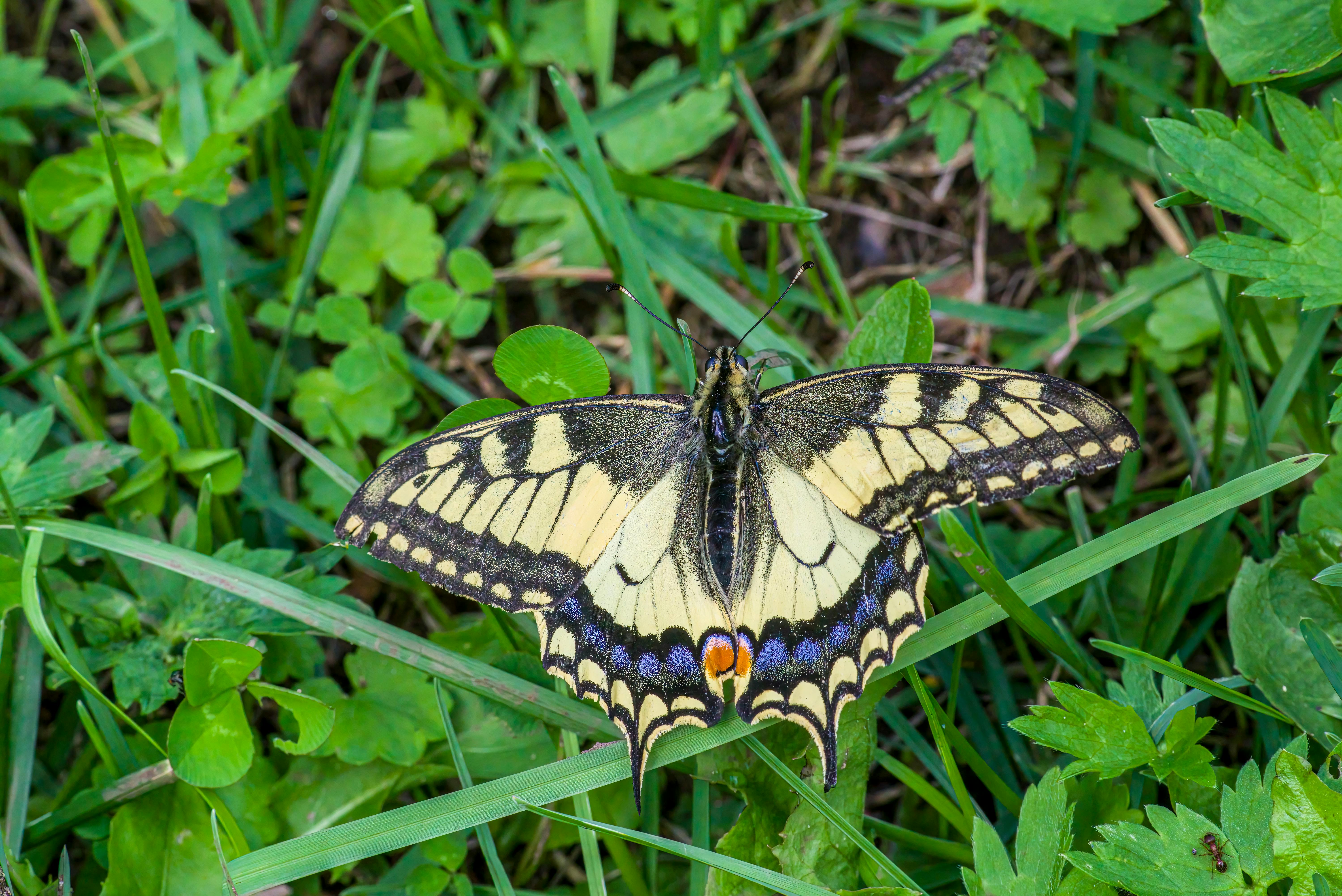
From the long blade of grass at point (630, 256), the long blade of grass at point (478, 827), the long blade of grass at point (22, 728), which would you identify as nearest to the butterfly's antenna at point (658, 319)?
the long blade of grass at point (630, 256)

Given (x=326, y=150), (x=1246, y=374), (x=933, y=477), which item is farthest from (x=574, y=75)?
(x=1246, y=374)

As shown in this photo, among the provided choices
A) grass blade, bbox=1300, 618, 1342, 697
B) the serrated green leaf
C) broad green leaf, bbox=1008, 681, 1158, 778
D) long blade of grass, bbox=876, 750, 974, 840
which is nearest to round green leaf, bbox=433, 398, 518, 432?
long blade of grass, bbox=876, 750, 974, 840

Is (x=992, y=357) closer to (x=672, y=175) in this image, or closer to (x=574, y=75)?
(x=672, y=175)

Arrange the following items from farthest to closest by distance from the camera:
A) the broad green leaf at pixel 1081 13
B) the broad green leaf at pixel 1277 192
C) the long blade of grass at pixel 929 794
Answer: the broad green leaf at pixel 1081 13
the long blade of grass at pixel 929 794
the broad green leaf at pixel 1277 192

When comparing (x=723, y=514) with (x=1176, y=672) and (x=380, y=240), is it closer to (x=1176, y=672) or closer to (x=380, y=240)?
(x=1176, y=672)

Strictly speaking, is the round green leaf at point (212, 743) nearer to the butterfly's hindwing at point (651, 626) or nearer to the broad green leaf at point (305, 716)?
the broad green leaf at point (305, 716)

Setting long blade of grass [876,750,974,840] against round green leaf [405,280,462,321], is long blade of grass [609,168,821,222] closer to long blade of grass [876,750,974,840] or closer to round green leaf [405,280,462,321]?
round green leaf [405,280,462,321]
